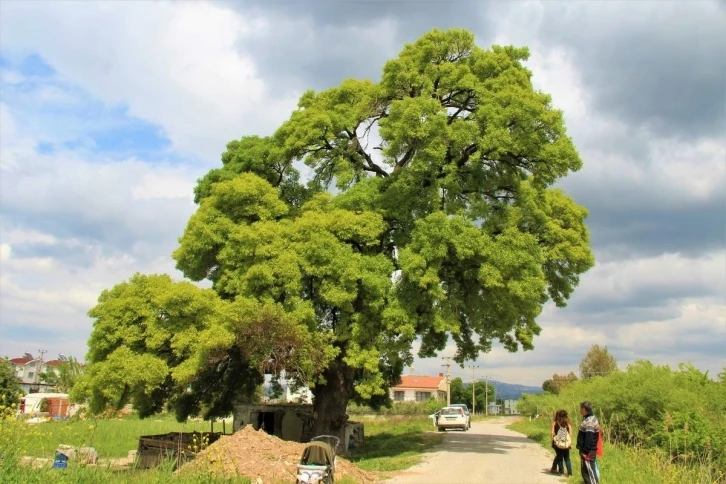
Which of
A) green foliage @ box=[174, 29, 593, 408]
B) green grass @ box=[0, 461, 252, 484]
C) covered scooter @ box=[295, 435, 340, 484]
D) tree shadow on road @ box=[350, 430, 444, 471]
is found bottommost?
tree shadow on road @ box=[350, 430, 444, 471]

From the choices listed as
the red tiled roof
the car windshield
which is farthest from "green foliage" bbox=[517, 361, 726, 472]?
the red tiled roof

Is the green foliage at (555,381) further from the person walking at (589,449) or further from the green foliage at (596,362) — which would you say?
the person walking at (589,449)

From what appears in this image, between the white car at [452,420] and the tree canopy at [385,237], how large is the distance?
42.3ft

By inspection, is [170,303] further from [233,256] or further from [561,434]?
[561,434]

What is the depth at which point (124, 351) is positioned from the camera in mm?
17719

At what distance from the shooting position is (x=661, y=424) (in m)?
16.7

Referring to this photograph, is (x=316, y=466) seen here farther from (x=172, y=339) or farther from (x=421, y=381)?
(x=421, y=381)

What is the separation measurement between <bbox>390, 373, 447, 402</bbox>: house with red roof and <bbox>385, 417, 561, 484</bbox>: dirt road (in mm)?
62759

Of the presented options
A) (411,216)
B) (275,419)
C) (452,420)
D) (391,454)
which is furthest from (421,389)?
(411,216)

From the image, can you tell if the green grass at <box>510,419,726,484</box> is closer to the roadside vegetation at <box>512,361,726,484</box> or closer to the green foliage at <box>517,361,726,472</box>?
the roadside vegetation at <box>512,361,726,484</box>

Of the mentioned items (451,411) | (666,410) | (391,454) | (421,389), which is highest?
(666,410)

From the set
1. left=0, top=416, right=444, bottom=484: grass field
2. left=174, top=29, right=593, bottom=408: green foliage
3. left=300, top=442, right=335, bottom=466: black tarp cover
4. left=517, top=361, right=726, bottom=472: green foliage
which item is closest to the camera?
left=0, top=416, right=444, bottom=484: grass field

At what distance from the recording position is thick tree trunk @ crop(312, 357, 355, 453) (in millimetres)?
20938

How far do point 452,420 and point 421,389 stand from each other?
52.8m
